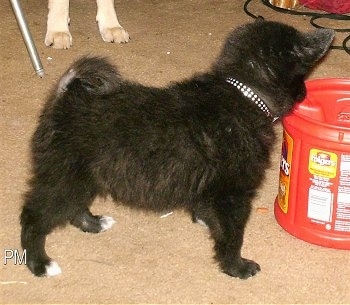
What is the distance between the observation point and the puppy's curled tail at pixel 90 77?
1580 mm

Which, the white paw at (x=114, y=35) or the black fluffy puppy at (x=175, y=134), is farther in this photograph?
the white paw at (x=114, y=35)

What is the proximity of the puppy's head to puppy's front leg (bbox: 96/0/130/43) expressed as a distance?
123 cm

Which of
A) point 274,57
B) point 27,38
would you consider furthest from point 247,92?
point 27,38

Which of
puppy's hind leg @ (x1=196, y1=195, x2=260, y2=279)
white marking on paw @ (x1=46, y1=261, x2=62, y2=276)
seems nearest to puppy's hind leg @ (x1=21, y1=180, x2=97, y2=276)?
white marking on paw @ (x1=46, y1=261, x2=62, y2=276)

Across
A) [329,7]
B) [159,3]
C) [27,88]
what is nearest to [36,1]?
[159,3]

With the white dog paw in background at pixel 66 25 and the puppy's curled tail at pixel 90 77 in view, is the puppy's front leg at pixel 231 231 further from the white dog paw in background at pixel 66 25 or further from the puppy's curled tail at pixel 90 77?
the white dog paw in background at pixel 66 25

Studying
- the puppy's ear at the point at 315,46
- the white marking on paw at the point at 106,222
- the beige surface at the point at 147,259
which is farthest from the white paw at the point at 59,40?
the puppy's ear at the point at 315,46

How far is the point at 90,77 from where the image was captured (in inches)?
62.9

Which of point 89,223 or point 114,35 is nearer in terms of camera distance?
point 89,223

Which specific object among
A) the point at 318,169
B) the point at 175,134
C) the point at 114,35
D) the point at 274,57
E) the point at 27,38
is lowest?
the point at 114,35

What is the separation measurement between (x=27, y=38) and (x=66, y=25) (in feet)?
1.11

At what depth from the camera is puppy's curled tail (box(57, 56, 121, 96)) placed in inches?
62.2

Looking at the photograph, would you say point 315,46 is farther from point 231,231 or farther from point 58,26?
point 58,26

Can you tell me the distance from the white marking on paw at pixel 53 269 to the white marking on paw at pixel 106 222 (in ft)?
0.65
